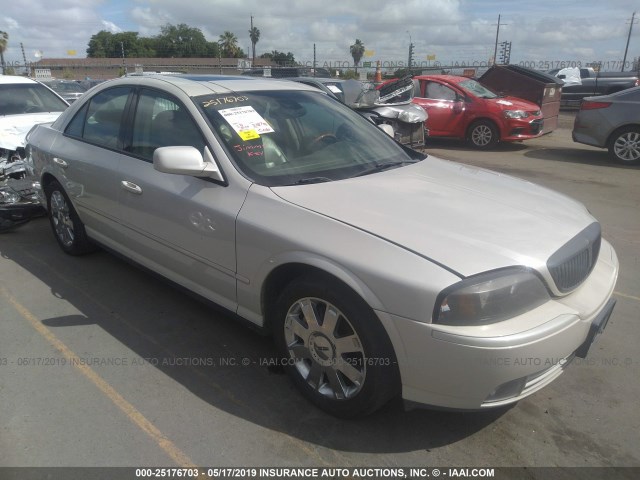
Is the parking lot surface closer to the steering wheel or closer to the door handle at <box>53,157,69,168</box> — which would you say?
the door handle at <box>53,157,69,168</box>

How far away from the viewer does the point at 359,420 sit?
8.48ft

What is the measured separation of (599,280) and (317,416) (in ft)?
5.33

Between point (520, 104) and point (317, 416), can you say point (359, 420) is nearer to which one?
point (317, 416)

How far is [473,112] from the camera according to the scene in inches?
435

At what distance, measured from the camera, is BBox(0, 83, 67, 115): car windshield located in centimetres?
748

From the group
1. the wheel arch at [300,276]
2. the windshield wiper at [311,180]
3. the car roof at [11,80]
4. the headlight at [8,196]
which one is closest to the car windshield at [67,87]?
the car roof at [11,80]

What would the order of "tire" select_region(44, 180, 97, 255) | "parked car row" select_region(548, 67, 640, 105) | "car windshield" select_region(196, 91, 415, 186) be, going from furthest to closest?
"parked car row" select_region(548, 67, 640, 105), "tire" select_region(44, 180, 97, 255), "car windshield" select_region(196, 91, 415, 186)

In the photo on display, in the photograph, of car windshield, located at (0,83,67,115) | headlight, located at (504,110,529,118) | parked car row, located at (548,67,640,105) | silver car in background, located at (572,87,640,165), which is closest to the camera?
car windshield, located at (0,83,67,115)

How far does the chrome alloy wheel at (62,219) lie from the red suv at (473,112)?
8.65m

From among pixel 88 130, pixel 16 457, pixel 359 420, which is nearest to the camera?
pixel 16 457

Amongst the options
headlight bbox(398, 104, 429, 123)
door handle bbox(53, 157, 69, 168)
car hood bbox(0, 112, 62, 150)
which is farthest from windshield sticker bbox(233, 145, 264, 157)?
headlight bbox(398, 104, 429, 123)

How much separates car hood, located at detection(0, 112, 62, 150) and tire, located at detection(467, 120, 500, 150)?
27.4ft

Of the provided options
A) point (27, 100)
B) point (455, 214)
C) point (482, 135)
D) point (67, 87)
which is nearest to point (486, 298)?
point (455, 214)

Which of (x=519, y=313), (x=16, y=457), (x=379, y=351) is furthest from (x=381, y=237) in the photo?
(x=16, y=457)
